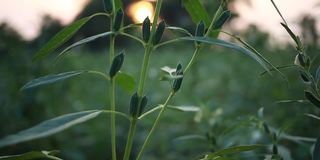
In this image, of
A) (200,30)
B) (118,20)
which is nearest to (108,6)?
(118,20)

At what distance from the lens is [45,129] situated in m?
0.66

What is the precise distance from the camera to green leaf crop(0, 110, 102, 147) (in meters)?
0.60

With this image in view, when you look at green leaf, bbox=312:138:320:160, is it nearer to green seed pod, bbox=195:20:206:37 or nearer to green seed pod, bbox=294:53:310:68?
green seed pod, bbox=294:53:310:68

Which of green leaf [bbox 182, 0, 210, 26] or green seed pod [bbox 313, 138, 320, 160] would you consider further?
green leaf [bbox 182, 0, 210, 26]

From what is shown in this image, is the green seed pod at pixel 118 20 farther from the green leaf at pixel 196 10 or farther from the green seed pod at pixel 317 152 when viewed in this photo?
the green seed pod at pixel 317 152

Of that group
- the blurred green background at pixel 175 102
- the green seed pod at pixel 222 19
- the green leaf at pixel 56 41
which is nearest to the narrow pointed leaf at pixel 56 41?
the green leaf at pixel 56 41

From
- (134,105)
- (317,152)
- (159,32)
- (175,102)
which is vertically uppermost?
(159,32)

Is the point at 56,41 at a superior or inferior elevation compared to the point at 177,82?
superior

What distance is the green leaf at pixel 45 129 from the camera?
603mm

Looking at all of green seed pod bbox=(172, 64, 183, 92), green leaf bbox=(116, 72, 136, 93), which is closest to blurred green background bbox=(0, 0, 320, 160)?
green leaf bbox=(116, 72, 136, 93)

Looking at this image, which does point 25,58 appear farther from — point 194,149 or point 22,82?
point 194,149

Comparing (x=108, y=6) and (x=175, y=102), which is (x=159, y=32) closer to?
(x=108, y=6)

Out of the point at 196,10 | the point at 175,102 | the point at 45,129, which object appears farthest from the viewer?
the point at 175,102

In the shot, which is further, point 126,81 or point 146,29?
point 126,81
